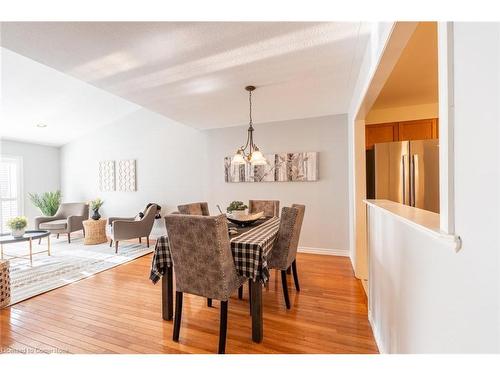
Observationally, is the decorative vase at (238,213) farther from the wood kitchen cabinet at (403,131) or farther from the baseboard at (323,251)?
the wood kitchen cabinet at (403,131)

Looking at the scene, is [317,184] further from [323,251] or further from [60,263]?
[60,263]

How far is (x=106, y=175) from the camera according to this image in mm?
6004

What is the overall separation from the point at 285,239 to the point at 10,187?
700 cm

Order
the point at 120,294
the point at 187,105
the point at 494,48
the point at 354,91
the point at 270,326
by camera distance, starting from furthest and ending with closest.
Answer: the point at 187,105
the point at 354,91
the point at 120,294
the point at 270,326
the point at 494,48

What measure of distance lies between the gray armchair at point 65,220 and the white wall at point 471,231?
6.09 meters

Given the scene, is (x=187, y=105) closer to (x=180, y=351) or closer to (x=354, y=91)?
(x=354, y=91)

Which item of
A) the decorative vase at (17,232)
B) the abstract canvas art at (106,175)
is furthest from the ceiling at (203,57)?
the abstract canvas art at (106,175)

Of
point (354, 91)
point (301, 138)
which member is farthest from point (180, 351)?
point (301, 138)

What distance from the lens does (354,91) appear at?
3.04 metres

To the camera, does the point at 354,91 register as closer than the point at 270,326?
No
